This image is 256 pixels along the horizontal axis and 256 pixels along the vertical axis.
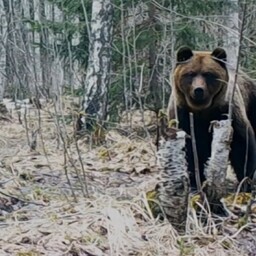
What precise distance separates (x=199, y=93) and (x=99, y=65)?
3.93 meters

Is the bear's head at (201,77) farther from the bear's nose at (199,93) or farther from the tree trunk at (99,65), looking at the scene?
the tree trunk at (99,65)

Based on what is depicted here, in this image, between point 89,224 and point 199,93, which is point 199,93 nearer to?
point 199,93

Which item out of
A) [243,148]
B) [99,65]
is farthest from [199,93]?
[99,65]

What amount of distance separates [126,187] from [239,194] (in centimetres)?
109

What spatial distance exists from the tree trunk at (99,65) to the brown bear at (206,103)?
11.5 ft

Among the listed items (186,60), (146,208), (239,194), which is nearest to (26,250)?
(146,208)

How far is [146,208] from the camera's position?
186 inches

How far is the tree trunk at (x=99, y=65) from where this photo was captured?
31.0ft

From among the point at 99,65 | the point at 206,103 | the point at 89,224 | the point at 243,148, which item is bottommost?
the point at 89,224

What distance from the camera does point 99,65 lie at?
9523mm

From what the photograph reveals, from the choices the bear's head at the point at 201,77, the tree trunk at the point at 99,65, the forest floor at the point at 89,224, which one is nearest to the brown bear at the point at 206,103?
the bear's head at the point at 201,77

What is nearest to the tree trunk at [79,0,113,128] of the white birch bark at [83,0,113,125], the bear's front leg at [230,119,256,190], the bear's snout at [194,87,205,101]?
the white birch bark at [83,0,113,125]

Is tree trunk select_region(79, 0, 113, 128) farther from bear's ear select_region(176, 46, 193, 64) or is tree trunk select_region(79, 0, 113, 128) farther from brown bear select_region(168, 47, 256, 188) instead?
bear's ear select_region(176, 46, 193, 64)

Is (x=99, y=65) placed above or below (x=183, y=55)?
below
